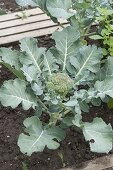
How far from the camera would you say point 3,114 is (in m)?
2.67

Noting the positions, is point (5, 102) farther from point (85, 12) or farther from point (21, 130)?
point (85, 12)

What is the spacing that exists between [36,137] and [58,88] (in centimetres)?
27

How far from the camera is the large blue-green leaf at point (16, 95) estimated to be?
202cm

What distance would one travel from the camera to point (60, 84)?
83.6 inches

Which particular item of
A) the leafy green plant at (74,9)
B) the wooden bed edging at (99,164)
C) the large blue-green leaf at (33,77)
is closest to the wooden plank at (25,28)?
the leafy green plant at (74,9)

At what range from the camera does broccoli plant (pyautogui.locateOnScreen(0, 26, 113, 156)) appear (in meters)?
2.05

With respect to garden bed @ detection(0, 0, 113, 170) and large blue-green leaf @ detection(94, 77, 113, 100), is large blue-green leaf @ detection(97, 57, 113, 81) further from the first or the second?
garden bed @ detection(0, 0, 113, 170)

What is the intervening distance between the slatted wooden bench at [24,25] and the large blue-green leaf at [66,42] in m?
0.82

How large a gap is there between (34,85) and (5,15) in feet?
4.58

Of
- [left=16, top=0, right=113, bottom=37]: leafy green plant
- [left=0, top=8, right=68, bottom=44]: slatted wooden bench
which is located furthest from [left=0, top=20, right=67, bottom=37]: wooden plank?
[left=16, top=0, right=113, bottom=37]: leafy green plant

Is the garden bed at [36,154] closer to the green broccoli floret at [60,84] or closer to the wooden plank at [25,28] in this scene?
the green broccoli floret at [60,84]

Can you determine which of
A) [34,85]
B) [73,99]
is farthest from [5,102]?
[73,99]

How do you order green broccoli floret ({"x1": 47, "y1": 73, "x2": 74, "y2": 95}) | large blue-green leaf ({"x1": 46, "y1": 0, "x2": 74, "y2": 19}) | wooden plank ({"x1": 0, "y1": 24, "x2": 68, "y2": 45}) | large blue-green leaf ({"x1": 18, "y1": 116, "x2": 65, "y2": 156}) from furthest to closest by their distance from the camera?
wooden plank ({"x1": 0, "y1": 24, "x2": 68, "y2": 45}), large blue-green leaf ({"x1": 46, "y1": 0, "x2": 74, "y2": 19}), green broccoli floret ({"x1": 47, "y1": 73, "x2": 74, "y2": 95}), large blue-green leaf ({"x1": 18, "y1": 116, "x2": 65, "y2": 156})

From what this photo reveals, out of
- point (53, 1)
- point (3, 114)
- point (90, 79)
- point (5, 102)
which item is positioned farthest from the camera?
point (3, 114)
